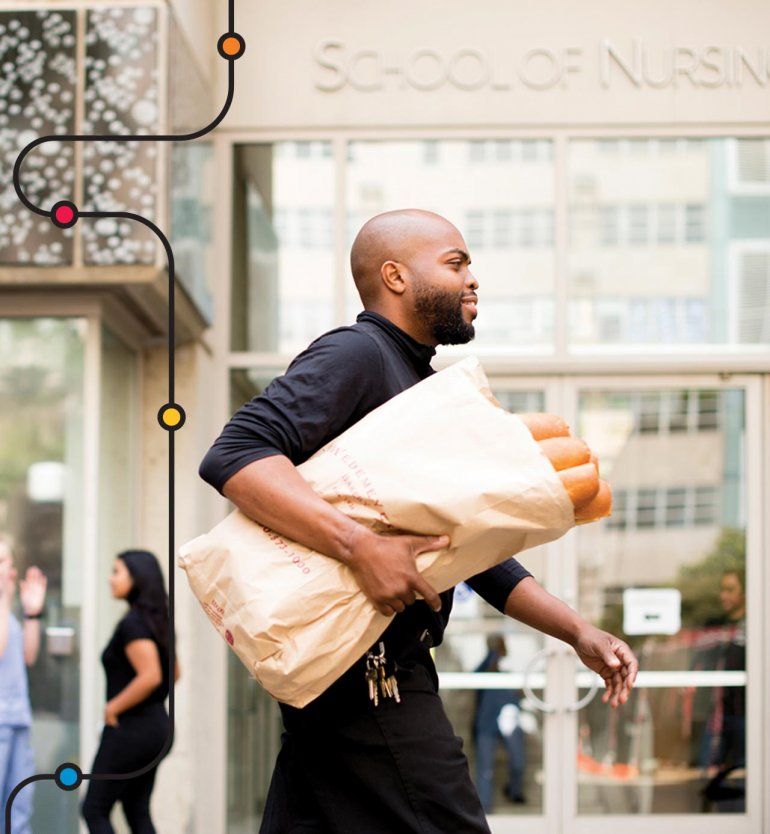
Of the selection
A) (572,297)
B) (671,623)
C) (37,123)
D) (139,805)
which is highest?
(37,123)

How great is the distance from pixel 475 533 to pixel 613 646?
49 centimetres

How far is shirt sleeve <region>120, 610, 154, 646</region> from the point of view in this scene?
6.37 m

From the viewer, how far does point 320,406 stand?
8.04 ft

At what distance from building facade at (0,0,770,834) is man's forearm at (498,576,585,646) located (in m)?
5.10

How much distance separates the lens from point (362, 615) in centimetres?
234

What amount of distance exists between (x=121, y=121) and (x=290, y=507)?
4.46 meters

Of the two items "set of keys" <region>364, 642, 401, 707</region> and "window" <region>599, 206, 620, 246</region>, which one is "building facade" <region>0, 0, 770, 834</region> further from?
"set of keys" <region>364, 642, 401, 707</region>

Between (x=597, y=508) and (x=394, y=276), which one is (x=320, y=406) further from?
(x=597, y=508)

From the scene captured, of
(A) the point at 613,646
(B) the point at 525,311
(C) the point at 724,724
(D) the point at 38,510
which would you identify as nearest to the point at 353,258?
(A) the point at 613,646

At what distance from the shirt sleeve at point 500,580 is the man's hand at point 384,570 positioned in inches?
21.4

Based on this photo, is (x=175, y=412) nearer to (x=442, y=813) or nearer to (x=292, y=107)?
(x=442, y=813)

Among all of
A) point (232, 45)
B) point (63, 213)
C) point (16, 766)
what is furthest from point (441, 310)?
point (16, 766)

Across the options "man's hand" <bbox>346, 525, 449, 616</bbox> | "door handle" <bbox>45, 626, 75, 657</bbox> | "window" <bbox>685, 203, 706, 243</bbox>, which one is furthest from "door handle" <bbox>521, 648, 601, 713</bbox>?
"man's hand" <bbox>346, 525, 449, 616</bbox>

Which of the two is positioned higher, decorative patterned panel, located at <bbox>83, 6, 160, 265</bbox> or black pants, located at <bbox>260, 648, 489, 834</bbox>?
decorative patterned panel, located at <bbox>83, 6, 160, 265</bbox>
